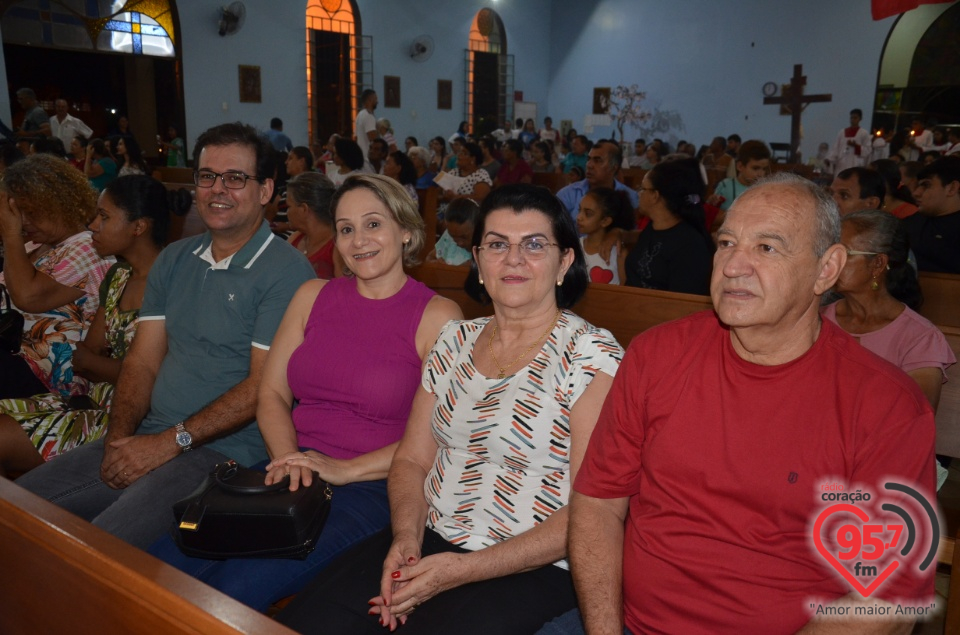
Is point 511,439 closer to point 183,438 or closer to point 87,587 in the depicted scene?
point 87,587

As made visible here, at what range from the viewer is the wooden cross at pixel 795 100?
48.5ft

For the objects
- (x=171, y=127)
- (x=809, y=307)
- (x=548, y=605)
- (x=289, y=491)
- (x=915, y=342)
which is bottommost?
(x=548, y=605)

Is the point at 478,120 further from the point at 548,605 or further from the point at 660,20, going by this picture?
the point at 548,605

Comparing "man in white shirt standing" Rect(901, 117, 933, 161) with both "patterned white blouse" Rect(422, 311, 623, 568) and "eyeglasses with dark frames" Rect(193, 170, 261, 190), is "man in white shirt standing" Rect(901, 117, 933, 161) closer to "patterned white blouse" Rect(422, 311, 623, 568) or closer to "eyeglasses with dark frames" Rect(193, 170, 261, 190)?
"eyeglasses with dark frames" Rect(193, 170, 261, 190)

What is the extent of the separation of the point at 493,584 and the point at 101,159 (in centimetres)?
806

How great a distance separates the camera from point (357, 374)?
6.95 feet

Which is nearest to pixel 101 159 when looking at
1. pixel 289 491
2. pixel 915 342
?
pixel 289 491

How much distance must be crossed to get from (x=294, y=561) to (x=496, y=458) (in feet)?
1.79

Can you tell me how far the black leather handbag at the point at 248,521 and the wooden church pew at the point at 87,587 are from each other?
1.37 ft

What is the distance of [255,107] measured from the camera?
1441 centimetres

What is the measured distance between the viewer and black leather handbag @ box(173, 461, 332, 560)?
173 cm

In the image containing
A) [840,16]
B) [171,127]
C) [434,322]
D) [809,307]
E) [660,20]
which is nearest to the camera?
[809,307]

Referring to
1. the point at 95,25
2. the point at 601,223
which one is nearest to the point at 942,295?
the point at 601,223

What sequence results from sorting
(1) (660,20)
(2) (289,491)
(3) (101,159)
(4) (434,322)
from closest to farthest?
(2) (289,491) < (4) (434,322) < (3) (101,159) < (1) (660,20)
